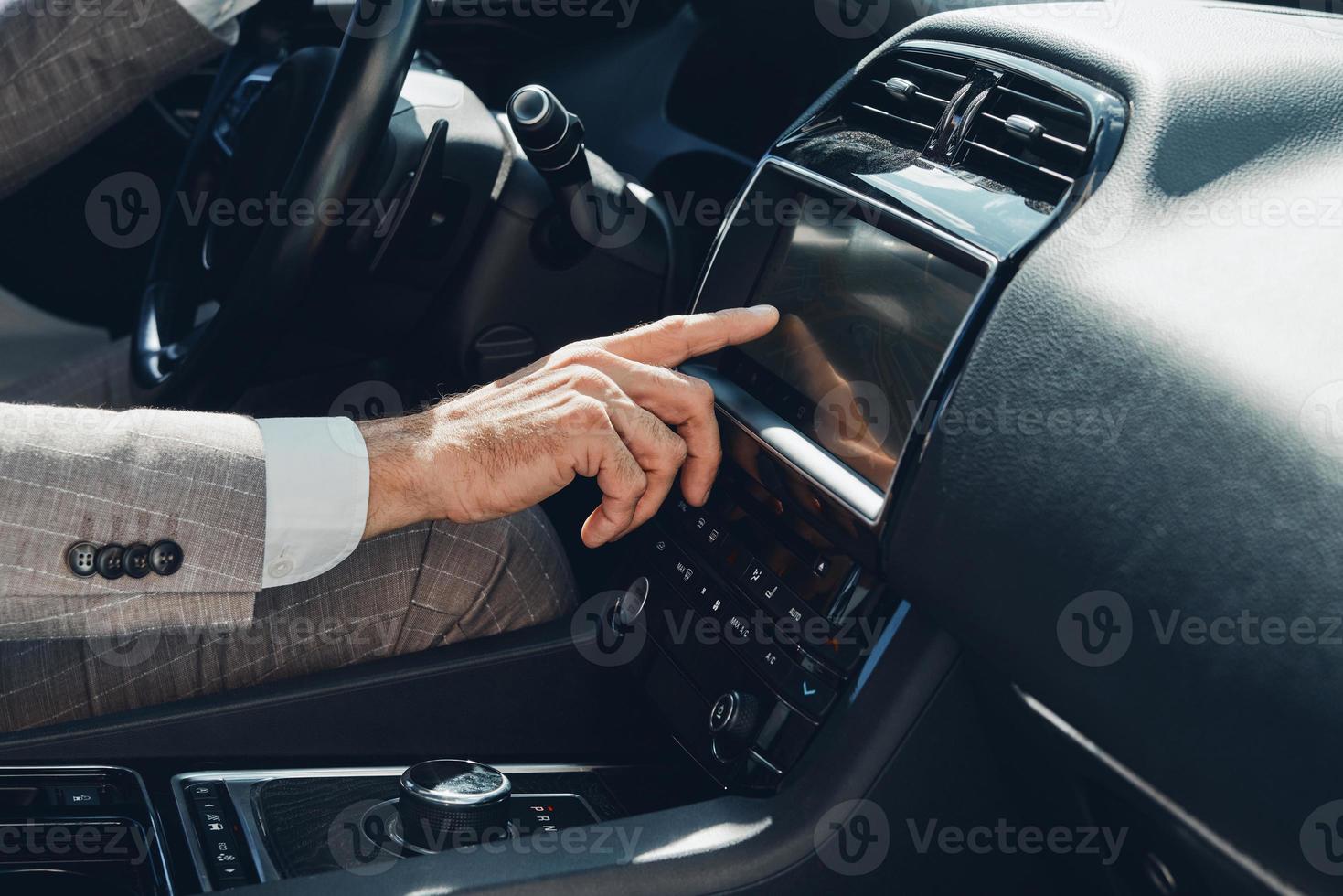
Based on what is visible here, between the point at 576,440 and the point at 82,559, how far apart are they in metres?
0.36

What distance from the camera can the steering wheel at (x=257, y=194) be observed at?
47.2 inches

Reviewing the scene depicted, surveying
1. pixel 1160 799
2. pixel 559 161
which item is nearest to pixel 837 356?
pixel 1160 799

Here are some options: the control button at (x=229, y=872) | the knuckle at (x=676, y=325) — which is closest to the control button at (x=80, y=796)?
the control button at (x=229, y=872)

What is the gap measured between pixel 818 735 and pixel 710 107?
1075mm

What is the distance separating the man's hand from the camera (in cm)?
99

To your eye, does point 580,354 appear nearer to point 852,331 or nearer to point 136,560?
point 852,331

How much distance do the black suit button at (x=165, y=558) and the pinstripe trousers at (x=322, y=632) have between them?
150mm

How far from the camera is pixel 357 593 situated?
1.11m

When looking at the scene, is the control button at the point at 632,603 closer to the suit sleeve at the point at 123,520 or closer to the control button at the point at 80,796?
the suit sleeve at the point at 123,520

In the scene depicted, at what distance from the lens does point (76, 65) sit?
1452mm

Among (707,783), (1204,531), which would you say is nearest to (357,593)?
(707,783)

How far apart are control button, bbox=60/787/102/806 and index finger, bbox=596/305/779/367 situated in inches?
20.6

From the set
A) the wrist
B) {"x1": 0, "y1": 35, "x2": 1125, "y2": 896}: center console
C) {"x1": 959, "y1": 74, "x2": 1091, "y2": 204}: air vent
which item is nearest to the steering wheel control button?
{"x1": 0, "y1": 35, "x2": 1125, "y2": 896}: center console

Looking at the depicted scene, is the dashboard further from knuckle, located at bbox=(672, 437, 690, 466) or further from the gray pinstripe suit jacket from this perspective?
the gray pinstripe suit jacket
